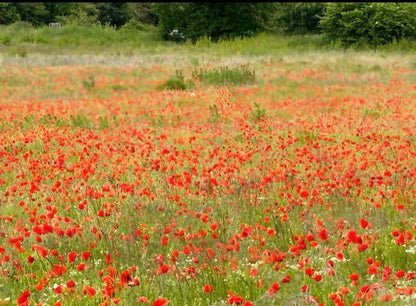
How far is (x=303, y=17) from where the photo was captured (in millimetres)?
44688

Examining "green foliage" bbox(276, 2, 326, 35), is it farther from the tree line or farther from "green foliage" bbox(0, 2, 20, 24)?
"green foliage" bbox(0, 2, 20, 24)

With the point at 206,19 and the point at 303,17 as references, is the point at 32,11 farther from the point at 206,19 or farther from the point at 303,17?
the point at 303,17

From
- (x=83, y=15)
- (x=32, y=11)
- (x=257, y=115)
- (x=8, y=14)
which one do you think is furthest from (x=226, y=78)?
(x=32, y=11)

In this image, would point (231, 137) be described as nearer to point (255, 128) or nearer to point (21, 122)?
point (255, 128)

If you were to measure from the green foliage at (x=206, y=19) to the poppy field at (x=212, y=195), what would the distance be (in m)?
27.1

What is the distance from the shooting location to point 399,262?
4492 mm

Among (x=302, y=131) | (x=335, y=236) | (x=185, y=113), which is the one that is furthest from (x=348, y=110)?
(x=335, y=236)

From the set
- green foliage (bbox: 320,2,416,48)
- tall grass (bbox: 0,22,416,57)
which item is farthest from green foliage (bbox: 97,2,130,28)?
green foliage (bbox: 320,2,416,48)

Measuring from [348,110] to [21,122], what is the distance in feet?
23.5

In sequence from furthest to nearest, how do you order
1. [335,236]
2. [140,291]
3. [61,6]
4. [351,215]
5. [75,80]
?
[61,6], [75,80], [351,215], [335,236], [140,291]

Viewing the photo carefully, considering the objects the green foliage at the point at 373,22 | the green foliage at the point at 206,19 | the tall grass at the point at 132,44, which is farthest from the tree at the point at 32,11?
the green foliage at the point at 373,22

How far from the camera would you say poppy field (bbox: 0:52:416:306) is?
3971mm

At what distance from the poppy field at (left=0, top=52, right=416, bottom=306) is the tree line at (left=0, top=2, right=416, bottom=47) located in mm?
16978

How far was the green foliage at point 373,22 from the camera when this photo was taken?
34.5 m
